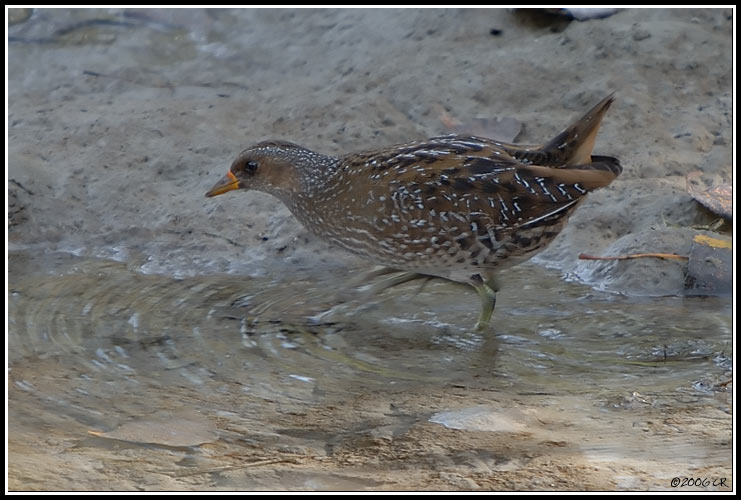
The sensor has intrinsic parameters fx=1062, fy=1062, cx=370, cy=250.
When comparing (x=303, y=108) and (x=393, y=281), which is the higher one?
(x=303, y=108)

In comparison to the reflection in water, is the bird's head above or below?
above

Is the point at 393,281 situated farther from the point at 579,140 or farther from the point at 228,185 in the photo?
the point at 579,140

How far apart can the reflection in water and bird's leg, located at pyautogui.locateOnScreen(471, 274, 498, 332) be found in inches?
3.5

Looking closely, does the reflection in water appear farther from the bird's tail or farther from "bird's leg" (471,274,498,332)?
the bird's tail

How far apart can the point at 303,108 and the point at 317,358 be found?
2878 mm

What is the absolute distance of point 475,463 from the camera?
371cm

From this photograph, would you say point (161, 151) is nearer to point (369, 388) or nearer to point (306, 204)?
point (306, 204)

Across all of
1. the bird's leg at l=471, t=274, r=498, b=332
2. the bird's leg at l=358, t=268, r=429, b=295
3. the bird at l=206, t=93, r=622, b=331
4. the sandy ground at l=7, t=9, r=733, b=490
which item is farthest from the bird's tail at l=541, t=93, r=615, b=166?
the bird's leg at l=358, t=268, r=429, b=295

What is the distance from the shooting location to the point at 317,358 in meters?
5.03

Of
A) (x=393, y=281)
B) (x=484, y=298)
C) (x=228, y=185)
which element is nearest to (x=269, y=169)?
(x=228, y=185)

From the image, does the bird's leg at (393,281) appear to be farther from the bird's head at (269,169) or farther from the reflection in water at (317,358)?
the bird's head at (269,169)

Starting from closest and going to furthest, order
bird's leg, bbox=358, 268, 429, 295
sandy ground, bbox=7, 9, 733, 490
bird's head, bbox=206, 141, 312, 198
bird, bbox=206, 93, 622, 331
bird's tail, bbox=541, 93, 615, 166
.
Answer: bird, bbox=206, 93, 622, 331 → bird's tail, bbox=541, 93, 615, 166 → bird's head, bbox=206, 141, 312, 198 → bird's leg, bbox=358, 268, 429, 295 → sandy ground, bbox=7, 9, 733, 490

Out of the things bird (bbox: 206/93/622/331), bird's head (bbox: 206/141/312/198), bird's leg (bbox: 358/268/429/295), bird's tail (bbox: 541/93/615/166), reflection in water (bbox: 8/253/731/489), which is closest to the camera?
reflection in water (bbox: 8/253/731/489)

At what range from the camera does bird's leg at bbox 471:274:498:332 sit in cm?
546
